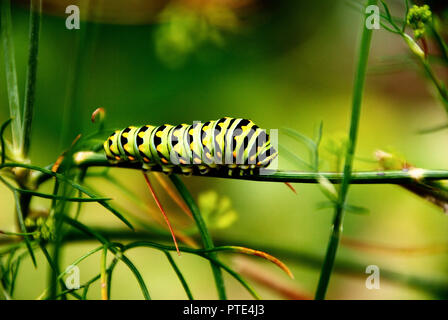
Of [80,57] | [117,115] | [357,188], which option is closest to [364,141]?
[357,188]

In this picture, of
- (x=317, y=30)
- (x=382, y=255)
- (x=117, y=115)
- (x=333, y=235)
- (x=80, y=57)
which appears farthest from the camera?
(x=317, y=30)

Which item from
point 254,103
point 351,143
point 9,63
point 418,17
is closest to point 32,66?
point 9,63

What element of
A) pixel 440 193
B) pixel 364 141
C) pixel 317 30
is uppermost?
pixel 317 30

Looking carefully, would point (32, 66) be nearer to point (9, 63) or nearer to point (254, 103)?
point (9, 63)

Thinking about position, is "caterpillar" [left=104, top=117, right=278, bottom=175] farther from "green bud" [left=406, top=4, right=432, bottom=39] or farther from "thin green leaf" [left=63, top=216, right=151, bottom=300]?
"green bud" [left=406, top=4, right=432, bottom=39]
